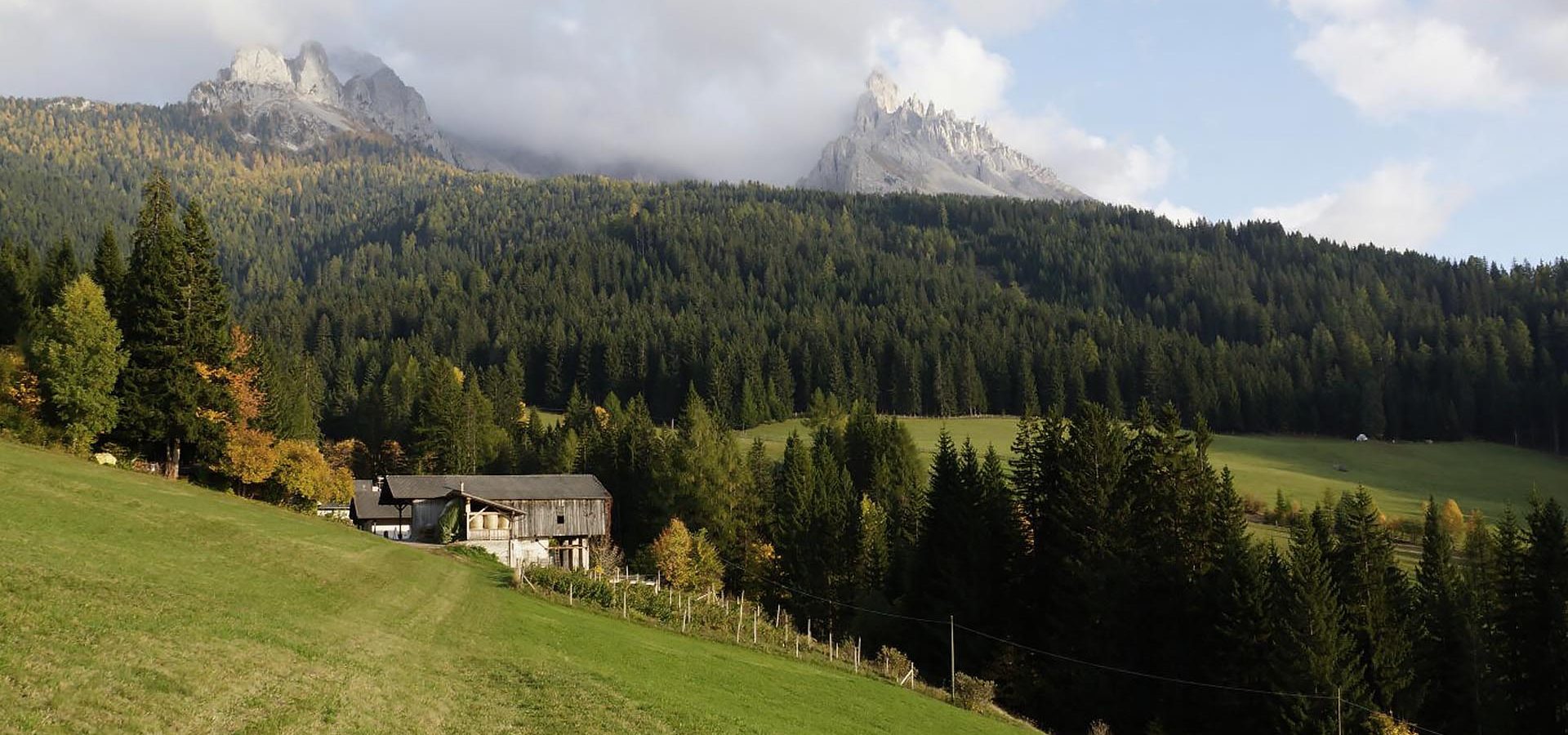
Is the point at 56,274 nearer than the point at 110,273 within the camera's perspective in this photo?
No

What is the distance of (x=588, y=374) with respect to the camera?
609 feet

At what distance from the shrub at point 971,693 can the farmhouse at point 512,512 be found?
39299mm

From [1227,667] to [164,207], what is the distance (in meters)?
74.2

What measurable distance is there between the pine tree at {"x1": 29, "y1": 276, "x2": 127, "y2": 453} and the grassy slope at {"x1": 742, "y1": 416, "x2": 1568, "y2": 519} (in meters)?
86.9

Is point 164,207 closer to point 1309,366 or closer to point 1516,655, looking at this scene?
point 1516,655

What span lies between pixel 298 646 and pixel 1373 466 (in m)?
152

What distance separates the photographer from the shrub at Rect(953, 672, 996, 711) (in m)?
48.2

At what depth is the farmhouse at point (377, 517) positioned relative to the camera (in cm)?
9419

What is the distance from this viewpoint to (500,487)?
8194cm

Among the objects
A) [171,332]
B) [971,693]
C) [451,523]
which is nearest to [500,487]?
[451,523]

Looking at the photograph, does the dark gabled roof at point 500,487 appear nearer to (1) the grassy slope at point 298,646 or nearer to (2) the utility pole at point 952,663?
(1) the grassy slope at point 298,646

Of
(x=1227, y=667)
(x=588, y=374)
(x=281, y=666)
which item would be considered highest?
(x=588, y=374)

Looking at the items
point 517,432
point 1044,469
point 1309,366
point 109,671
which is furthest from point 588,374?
point 109,671

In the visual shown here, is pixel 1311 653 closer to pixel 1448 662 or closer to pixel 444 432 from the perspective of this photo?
pixel 1448 662
